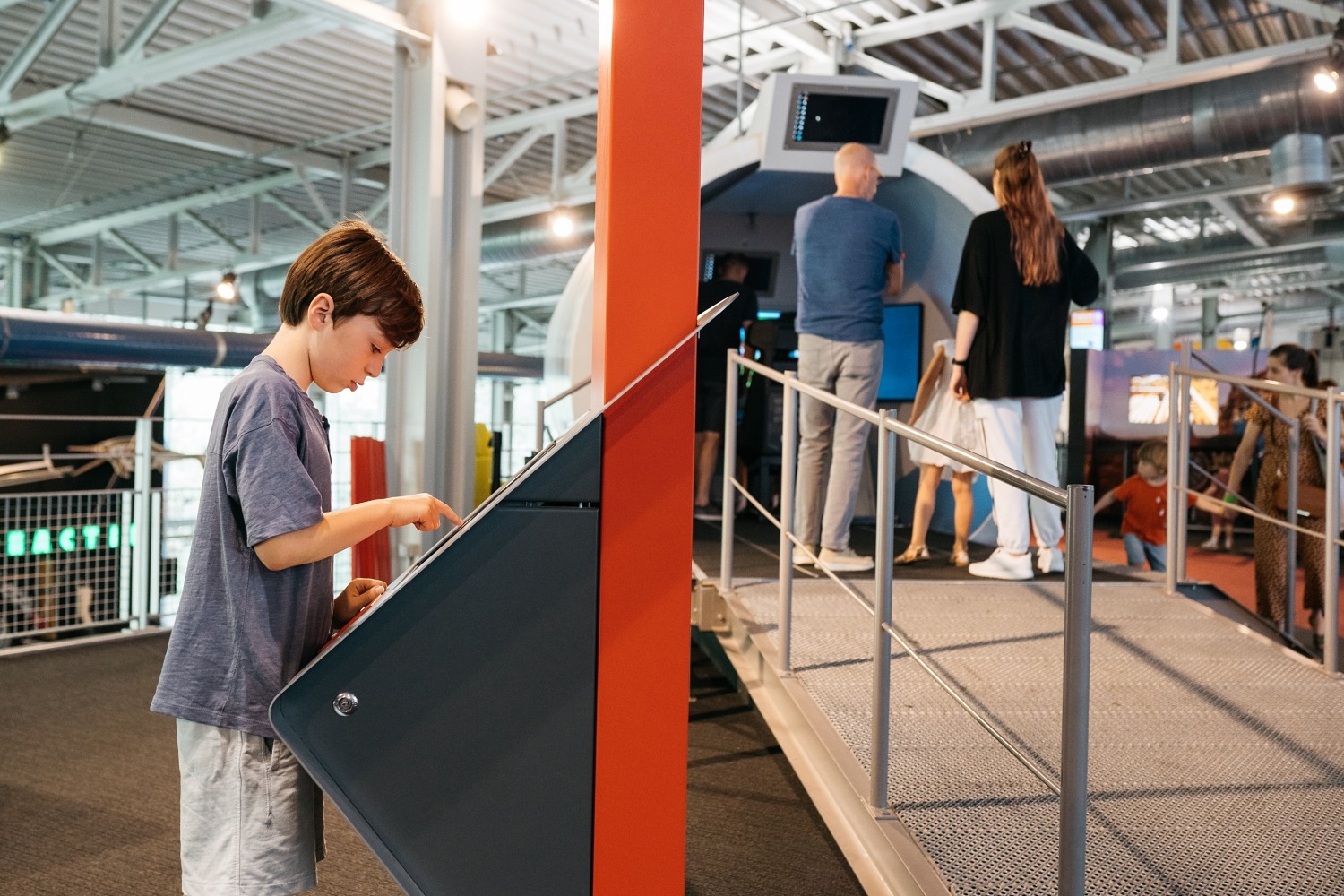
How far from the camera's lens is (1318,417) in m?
4.74

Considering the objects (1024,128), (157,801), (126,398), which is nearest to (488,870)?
(157,801)

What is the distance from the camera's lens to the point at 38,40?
682cm

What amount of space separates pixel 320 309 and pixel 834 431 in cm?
300

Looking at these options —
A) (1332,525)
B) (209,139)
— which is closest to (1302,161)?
(1332,525)

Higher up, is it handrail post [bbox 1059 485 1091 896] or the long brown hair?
the long brown hair

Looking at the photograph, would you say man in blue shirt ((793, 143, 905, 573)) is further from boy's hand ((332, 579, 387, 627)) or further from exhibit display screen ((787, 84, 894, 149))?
boy's hand ((332, 579, 387, 627))

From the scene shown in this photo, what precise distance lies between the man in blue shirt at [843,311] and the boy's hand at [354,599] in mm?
2733

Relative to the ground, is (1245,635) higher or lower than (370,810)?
lower

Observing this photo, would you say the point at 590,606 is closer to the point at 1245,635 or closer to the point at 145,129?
the point at 1245,635

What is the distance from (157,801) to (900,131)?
508 centimetres

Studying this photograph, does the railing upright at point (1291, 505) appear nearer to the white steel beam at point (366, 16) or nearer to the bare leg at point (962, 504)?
the bare leg at point (962, 504)

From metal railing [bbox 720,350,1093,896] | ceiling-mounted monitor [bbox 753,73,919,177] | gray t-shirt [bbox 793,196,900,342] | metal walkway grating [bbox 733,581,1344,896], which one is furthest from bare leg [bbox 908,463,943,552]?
ceiling-mounted monitor [bbox 753,73,919,177]

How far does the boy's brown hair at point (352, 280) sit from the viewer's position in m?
1.35

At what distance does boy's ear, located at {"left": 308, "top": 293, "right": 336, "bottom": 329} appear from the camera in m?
1.34
